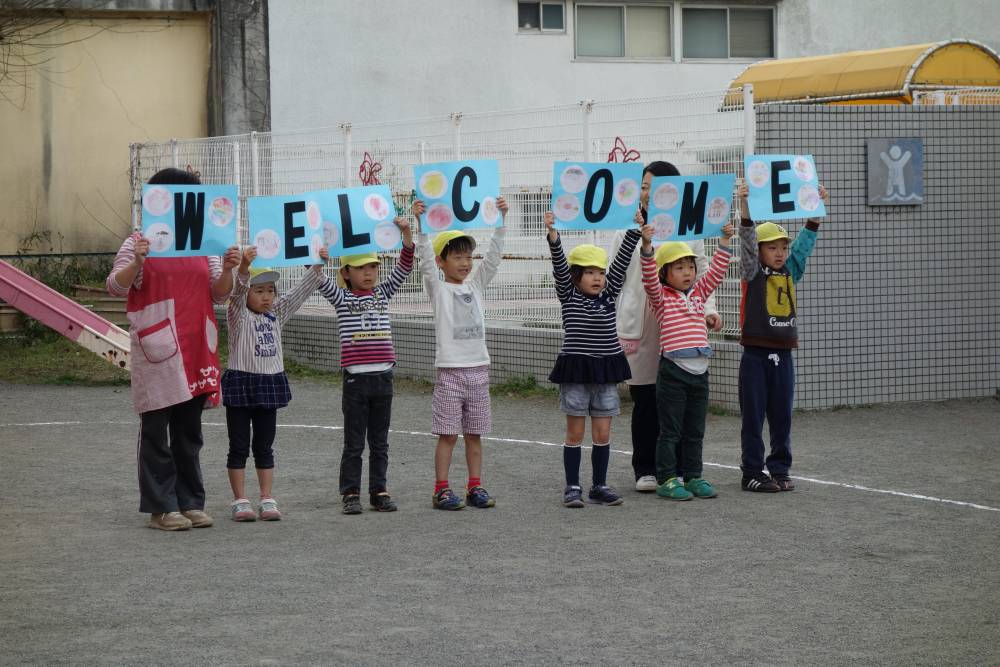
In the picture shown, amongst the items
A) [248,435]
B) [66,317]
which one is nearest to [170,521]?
[248,435]

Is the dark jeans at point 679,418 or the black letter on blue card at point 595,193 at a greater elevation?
the black letter on blue card at point 595,193

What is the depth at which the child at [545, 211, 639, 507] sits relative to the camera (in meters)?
8.42

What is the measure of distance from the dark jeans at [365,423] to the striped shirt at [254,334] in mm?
458

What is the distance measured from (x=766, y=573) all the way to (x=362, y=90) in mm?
17582

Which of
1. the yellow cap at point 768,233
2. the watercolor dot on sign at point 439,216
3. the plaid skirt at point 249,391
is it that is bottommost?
the plaid skirt at point 249,391

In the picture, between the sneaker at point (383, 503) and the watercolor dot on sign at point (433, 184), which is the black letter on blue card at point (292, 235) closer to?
the watercolor dot on sign at point (433, 184)

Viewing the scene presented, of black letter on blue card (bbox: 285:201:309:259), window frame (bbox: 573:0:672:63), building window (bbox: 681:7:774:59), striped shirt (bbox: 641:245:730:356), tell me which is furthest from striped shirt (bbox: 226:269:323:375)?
building window (bbox: 681:7:774:59)

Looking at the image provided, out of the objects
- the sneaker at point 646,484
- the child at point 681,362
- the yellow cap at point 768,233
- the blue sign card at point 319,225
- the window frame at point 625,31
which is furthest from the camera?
the window frame at point 625,31

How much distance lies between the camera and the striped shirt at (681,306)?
28.2 ft

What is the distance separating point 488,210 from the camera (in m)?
8.56

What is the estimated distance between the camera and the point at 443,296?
8.42 m

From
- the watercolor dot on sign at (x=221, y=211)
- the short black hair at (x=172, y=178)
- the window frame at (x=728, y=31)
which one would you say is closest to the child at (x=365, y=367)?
the watercolor dot on sign at (x=221, y=211)

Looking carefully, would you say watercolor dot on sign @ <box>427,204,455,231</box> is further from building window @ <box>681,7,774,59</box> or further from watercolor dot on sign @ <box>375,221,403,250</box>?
building window @ <box>681,7,774,59</box>

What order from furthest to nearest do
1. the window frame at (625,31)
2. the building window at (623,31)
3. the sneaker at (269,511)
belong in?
1. the building window at (623,31)
2. the window frame at (625,31)
3. the sneaker at (269,511)
